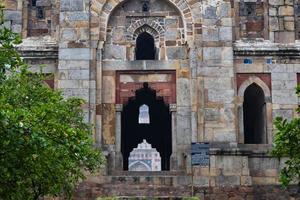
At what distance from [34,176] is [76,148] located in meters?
1.12

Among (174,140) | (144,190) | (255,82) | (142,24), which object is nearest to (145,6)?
(142,24)

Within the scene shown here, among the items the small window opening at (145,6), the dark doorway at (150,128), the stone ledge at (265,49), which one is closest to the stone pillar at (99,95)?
the small window opening at (145,6)

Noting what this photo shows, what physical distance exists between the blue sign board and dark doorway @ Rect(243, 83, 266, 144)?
8.37 feet

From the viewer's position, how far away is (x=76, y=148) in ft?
37.0

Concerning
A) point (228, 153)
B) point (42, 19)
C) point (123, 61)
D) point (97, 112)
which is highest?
point (42, 19)

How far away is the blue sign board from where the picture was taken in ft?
65.5

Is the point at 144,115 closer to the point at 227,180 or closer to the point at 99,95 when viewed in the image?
the point at 99,95

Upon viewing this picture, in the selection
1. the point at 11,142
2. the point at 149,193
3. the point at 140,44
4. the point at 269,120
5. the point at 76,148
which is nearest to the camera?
the point at 11,142

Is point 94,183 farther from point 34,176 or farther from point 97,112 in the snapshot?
point 34,176

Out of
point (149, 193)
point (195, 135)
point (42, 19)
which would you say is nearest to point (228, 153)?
point (195, 135)

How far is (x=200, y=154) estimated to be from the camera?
20109 millimetres

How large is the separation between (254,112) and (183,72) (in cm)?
327

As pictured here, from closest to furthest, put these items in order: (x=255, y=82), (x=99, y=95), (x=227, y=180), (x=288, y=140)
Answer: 1. (x=288, y=140)
2. (x=227, y=180)
3. (x=99, y=95)
4. (x=255, y=82)

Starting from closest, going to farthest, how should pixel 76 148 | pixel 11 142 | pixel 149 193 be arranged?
pixel 11 142
pixel 76 148
pixel 149 193
